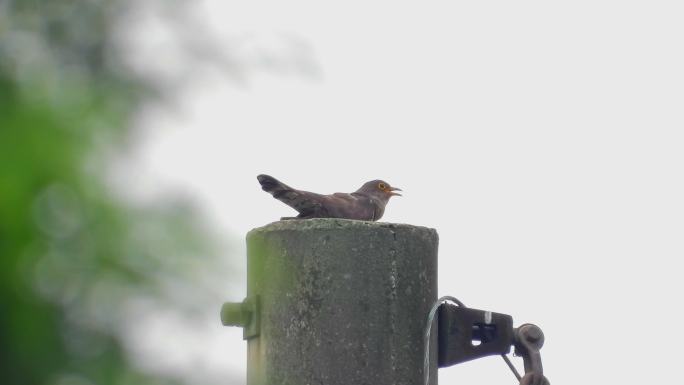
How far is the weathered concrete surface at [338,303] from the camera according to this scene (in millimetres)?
3797

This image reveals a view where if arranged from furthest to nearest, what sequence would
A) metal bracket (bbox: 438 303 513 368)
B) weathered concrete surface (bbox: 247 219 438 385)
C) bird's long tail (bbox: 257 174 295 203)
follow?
1. bird's long tail (bbox: 257 174 295 203)
2. metal bracket (bbox: 438 303 513 368)
3. weathered concrete surface (bbox: 247 219 438 385)

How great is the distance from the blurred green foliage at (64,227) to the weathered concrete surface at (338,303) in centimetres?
239

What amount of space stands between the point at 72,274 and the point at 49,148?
15 cm

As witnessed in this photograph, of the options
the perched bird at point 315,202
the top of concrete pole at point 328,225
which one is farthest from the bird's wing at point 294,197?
the top of concrete pole at point 328,225

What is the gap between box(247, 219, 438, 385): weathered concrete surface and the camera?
149 inches

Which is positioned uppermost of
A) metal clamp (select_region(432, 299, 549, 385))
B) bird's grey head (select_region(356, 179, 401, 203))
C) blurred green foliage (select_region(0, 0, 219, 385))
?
bird's grey head (select_region(356, 179, 401, 203))

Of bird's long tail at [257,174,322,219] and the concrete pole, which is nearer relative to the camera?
the concrete pole

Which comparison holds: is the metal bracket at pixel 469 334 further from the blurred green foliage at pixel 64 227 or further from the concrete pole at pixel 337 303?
the blurred green foliage at pixel 64 227

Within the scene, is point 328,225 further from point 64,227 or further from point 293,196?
point 64,227

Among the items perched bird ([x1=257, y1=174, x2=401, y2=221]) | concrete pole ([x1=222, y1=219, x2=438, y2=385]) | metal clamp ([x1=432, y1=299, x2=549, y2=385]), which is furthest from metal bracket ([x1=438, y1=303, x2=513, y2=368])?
perched bird ([x1=257, y1=174, x2=401, y2=221])

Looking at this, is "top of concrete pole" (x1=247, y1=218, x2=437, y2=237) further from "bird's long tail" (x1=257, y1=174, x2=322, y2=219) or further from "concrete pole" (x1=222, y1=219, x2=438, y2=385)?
"bird's long tail" (x1=257, y1=174, x2=322, y2=219)

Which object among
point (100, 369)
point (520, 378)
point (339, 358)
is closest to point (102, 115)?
point (100, 369)

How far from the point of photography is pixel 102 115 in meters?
1.34

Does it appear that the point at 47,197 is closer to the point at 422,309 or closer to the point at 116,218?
the point at 116,218
